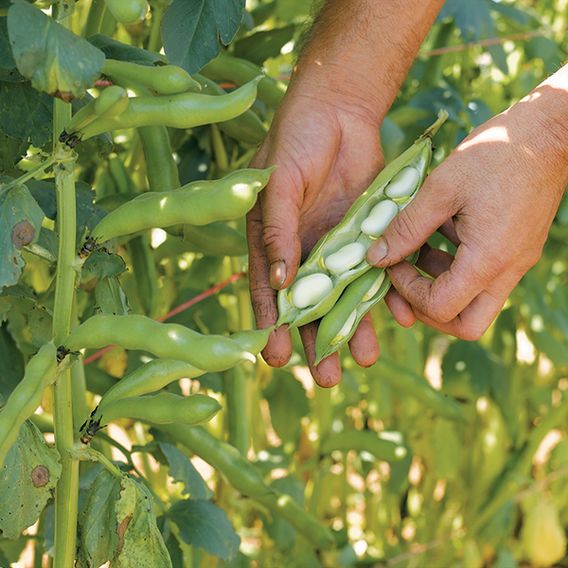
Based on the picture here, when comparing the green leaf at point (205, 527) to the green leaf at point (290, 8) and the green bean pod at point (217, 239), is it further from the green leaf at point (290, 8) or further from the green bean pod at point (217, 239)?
the green leaf at point (290, 8)

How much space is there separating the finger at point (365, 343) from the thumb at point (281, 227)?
193 millimetres

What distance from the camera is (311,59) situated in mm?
1767

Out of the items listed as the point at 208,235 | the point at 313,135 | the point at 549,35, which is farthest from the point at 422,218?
the point at 549,35

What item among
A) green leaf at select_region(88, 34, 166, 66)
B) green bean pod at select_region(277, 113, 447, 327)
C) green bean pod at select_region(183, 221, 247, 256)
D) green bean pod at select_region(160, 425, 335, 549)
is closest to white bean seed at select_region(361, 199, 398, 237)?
green bean pod at select_region(277, 113, 447, 327)

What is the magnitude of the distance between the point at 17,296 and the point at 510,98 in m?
2.14

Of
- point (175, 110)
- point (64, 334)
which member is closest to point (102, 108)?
point (175, 110)

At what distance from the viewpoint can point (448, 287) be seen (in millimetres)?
1568

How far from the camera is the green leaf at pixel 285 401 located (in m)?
2.36

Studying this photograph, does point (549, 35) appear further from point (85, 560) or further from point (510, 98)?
point (85, 560)

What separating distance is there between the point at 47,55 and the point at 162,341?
30 centimetres

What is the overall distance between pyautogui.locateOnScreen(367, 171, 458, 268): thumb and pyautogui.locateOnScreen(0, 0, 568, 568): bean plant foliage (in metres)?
0.27

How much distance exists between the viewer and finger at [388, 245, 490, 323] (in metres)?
1.57

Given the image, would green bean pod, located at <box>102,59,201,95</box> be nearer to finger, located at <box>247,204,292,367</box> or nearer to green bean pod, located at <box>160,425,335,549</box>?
finger, located at <box>247,204,292,367</box>

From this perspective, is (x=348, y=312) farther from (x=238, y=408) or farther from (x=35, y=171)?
(x=35, y=171)
